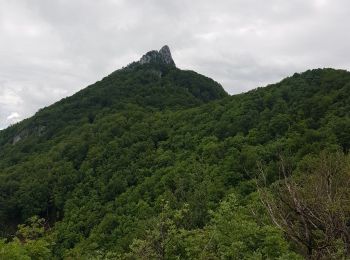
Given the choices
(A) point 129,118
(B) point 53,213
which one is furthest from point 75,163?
(A) point 129,118

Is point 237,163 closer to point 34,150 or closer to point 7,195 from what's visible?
point 7,195

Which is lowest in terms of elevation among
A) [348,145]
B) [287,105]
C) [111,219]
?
[111,219]

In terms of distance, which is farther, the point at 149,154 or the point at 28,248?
the point at 149,154

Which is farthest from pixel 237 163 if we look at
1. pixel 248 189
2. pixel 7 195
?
pixel 7 195

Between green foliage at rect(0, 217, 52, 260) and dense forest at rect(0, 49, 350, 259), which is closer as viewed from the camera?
green foliage at rect(0, 217, 52, 260)

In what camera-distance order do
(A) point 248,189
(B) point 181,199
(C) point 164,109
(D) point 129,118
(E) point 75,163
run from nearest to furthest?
1. (A) point 248,189
2. (B) point 181,199
3. (E) point 75,163
4. (D) point 129,118
5. (C) point 164,109

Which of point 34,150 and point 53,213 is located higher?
point 34,150

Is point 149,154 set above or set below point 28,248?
above

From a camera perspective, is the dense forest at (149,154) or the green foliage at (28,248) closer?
the green foliage at (28,248)

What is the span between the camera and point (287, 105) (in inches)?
4195

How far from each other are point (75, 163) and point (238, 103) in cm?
4761

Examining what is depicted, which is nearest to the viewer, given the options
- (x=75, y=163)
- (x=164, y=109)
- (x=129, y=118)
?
(x=75, y=163)

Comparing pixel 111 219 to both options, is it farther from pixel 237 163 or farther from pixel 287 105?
pixel 287 105

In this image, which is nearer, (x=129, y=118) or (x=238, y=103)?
(x=238, y=103)
